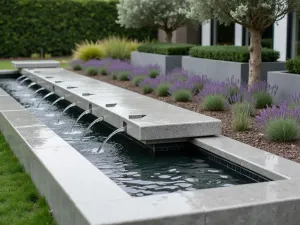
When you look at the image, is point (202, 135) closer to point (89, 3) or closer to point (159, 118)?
point (159, 118)

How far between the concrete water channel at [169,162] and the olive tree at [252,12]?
1.99 metres

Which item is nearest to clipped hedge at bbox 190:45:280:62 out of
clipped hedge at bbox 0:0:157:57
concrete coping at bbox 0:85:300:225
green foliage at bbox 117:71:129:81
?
green foliage at bbox 117:71:129:81

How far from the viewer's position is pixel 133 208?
13.3 feet

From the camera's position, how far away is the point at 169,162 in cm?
656

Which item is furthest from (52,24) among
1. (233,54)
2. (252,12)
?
(252,12)

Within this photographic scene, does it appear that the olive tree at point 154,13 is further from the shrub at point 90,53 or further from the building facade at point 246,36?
the shrub at point 90,53

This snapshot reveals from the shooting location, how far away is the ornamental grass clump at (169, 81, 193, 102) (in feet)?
33.1

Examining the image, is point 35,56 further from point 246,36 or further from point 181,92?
point 181,92

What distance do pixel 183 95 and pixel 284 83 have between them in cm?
184

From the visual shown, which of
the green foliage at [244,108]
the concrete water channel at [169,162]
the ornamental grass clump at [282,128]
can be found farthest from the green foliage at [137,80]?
the ornamental grass clump at [282,128]

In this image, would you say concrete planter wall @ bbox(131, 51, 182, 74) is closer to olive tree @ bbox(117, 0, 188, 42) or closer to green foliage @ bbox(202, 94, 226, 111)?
olive tree @ bbox(117, 0, 188, 42)

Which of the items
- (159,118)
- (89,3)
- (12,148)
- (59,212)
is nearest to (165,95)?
(159,118)

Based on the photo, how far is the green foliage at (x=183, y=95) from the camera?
396 inches

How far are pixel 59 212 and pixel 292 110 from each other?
394cm
